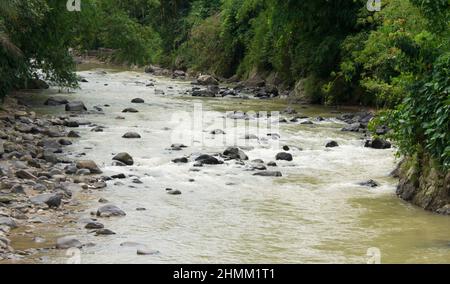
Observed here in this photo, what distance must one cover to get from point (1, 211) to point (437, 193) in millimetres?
6689

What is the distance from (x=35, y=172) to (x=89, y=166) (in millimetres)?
1101

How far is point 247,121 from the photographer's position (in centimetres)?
2188

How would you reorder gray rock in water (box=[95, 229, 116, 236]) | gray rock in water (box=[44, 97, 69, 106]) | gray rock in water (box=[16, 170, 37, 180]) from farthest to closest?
gray rock in water (box=[44, 97, 69, 106]) < gray rock in water (box=[16, 170, 37, 180]) < gray rock in water (box=[95, 229, 116, 236])

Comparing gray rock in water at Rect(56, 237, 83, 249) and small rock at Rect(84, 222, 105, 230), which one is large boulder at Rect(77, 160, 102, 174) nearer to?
small rock at Rect(84, 222, 105, 230)

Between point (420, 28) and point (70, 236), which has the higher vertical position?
point (420, 28)

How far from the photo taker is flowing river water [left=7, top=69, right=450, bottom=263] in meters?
8.91

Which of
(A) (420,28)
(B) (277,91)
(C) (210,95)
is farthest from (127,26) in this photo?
(A) (420,28)

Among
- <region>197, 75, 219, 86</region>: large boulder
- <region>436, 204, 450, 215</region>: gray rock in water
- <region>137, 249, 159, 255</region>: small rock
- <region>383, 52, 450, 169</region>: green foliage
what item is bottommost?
<region>197, 75, 219, 86</region>: large boulder

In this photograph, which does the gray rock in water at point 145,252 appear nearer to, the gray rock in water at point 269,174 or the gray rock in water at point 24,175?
the gray rock in water at point 24,175

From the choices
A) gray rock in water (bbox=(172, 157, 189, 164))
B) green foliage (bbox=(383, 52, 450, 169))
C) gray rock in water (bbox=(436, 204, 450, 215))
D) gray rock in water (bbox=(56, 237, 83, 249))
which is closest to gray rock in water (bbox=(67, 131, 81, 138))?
gray rock in water (bbox=(172, 157, 189, 164))

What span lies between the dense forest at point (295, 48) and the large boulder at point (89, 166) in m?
3.92

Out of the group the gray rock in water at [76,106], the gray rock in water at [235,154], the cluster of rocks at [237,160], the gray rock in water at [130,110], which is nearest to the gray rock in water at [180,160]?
the cluster of rocks at [237,160]

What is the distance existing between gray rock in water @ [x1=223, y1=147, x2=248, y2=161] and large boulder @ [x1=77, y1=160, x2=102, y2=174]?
3.25 metres
